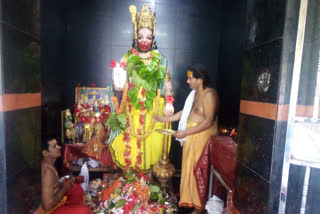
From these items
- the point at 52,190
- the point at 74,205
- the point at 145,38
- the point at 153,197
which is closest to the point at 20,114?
the point at 52,190

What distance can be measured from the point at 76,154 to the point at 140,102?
1502 millimetres

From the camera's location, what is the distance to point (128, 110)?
103 inches

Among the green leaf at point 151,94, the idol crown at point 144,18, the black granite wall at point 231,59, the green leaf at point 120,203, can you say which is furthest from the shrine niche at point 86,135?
the black granite wall at point 231,59

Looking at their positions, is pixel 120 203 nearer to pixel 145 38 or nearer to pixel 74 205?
pixel 74 205

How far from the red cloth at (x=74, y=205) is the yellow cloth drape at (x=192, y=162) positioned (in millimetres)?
1158

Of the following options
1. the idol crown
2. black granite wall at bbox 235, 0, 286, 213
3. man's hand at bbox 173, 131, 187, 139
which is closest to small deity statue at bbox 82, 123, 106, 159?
man's hand at bbox 173, 131, 187, 139

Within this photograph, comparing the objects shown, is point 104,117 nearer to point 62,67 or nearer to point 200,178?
point 62,67

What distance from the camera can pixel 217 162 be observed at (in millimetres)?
1913

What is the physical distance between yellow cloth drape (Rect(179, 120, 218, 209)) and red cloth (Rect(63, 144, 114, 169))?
1.34 metres

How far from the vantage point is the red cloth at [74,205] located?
5.93ft

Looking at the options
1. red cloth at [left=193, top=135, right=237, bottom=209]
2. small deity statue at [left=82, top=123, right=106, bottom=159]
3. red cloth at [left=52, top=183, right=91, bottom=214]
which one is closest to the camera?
red cloth at [left=193, top=135, right=237, bottom=209]

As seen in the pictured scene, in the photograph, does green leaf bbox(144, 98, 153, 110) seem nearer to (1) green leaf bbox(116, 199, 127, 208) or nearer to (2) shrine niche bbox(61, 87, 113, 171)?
(2) shrine niche bbox(61, 87, 113, 171)

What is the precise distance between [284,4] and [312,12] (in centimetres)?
16

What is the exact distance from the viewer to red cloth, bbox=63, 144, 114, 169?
296 centimetres
